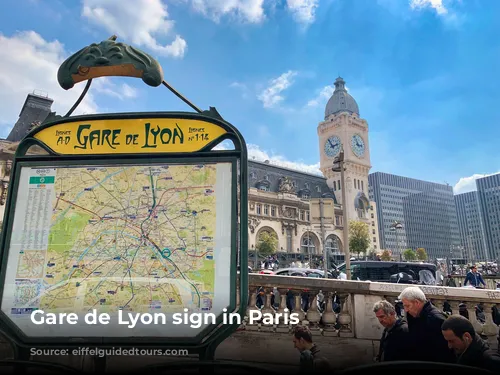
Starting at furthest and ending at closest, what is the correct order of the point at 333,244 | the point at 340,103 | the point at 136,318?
the point at 340,103 < the point at 333,244 < the point at 136,318

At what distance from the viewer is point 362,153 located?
292ft

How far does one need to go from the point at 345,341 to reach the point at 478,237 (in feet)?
443

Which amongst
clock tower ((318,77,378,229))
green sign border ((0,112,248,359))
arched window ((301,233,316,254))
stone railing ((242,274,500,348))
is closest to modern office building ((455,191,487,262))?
clock tower ((318,77,378,229))

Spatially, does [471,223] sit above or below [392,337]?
above

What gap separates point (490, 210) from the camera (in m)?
111

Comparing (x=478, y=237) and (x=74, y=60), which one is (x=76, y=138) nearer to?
(x=74, y=60)

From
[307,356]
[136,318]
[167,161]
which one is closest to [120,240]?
[136,318]

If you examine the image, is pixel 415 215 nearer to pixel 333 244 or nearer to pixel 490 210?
pixel 490 210

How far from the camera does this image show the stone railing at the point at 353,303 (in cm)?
561

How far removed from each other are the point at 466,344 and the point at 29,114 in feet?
109

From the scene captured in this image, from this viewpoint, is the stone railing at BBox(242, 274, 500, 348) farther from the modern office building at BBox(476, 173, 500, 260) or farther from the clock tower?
the modern office building at BBox(476, 173, 500, 260)
